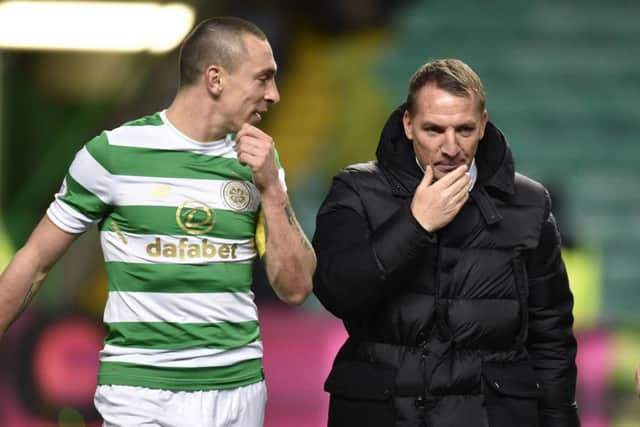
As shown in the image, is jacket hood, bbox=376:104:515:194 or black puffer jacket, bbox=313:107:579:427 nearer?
black puffer jacket, bbox=313:107:579:427

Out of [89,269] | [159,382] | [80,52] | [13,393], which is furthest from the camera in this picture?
[80,52]

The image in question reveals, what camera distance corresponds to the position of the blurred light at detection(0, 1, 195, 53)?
911cm

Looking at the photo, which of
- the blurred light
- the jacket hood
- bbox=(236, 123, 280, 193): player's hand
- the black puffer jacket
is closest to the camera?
bbox=(236, 123, 280, 193): player's hand

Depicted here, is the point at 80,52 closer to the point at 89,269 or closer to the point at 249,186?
the point at 89,269

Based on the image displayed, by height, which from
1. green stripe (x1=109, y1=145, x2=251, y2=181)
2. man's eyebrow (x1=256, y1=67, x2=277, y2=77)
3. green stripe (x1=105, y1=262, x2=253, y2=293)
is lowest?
green stripe (x1=105, y1=262, x2=253, y2=293)

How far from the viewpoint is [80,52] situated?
932 centimetres

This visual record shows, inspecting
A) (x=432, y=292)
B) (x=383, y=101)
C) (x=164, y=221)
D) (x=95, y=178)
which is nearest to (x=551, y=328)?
(x=432, y=292)

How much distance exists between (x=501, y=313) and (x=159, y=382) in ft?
2.93

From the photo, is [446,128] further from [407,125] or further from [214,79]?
[214,79]

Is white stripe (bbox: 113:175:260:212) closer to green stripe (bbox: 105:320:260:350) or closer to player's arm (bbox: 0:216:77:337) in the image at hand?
player's arm (bbox: 0:216:77:337)

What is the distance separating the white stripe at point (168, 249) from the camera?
406cm

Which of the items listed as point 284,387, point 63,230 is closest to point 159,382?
point 63,230

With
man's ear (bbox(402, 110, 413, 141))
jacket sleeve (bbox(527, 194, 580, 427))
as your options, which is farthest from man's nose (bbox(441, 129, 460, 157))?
jacket sleeve (bbox(527, 194, 580, 427))

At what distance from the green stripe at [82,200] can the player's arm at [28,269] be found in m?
0.07
